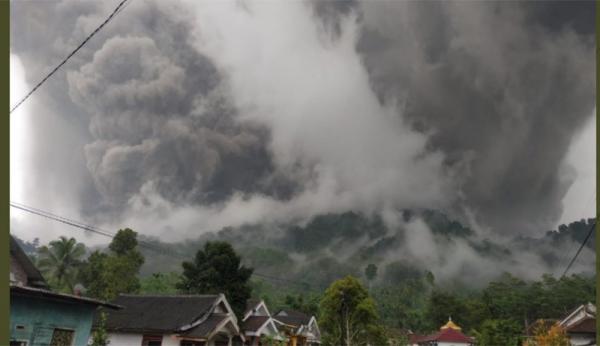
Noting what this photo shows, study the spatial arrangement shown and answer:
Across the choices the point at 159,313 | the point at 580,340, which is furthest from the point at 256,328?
the point at 580,340

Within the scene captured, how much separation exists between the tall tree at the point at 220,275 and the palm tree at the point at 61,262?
4835cm

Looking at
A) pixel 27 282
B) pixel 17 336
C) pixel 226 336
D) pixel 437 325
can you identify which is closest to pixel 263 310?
pixel 226 336

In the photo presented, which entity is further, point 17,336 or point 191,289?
point 191,289

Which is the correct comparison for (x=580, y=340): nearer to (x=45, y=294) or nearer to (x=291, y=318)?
(x=291, y=318)

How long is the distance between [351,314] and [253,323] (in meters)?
12.3

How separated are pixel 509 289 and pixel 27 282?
438 ft

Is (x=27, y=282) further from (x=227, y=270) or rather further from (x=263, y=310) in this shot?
(x=263, y=310)

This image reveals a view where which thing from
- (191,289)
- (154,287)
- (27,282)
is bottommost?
(27,282)

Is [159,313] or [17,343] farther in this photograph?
[159,313]

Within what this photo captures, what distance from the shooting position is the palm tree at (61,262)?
84375 millimetres

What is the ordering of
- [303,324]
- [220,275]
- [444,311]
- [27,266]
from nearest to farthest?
1. [27,266]
2. [220,275]
3. [303,324]
4. [444,311]

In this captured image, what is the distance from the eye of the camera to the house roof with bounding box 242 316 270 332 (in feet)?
138

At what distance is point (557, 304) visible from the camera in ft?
379

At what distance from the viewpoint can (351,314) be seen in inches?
1967
